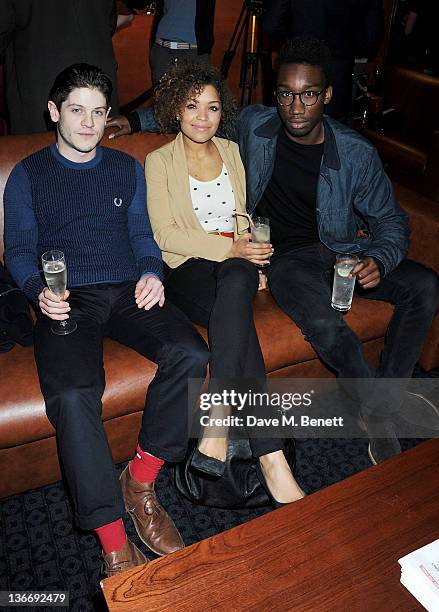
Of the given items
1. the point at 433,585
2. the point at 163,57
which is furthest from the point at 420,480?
the point at 163,57

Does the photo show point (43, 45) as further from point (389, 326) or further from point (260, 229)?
point (389, 326)

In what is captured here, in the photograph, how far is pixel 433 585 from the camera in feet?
3.81

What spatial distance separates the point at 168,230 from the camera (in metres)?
2.10

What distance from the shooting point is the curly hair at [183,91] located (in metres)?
2.06

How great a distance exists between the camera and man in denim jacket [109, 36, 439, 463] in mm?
2023

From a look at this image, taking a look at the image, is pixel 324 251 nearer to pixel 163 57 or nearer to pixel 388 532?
pixel 388 532

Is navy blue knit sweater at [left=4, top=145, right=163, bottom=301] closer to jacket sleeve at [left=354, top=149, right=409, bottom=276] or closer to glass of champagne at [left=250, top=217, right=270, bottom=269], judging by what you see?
glass of champagne at [left=250, top=217, right=270, bottom=269]

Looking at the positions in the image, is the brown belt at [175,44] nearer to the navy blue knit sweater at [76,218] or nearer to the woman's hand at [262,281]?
the navy blue knit sweater at [76,218]

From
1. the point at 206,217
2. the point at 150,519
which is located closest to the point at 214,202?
the point at 206,217

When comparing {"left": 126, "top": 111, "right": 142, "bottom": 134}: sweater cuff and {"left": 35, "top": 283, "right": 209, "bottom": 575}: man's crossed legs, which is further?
{"left": 126, "top": 111, "right": 142, "bottom": 134}: sweater cuff

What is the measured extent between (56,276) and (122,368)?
1.23 ft

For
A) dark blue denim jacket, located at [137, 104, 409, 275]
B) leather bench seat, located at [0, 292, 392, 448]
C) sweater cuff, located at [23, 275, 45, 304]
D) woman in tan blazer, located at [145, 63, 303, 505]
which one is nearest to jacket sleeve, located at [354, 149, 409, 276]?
dark blue denim jacket, located at [137, 104, 409, 275]

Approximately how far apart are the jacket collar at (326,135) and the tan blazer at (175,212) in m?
0.34

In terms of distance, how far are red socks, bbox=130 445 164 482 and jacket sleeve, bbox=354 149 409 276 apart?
1110mm
